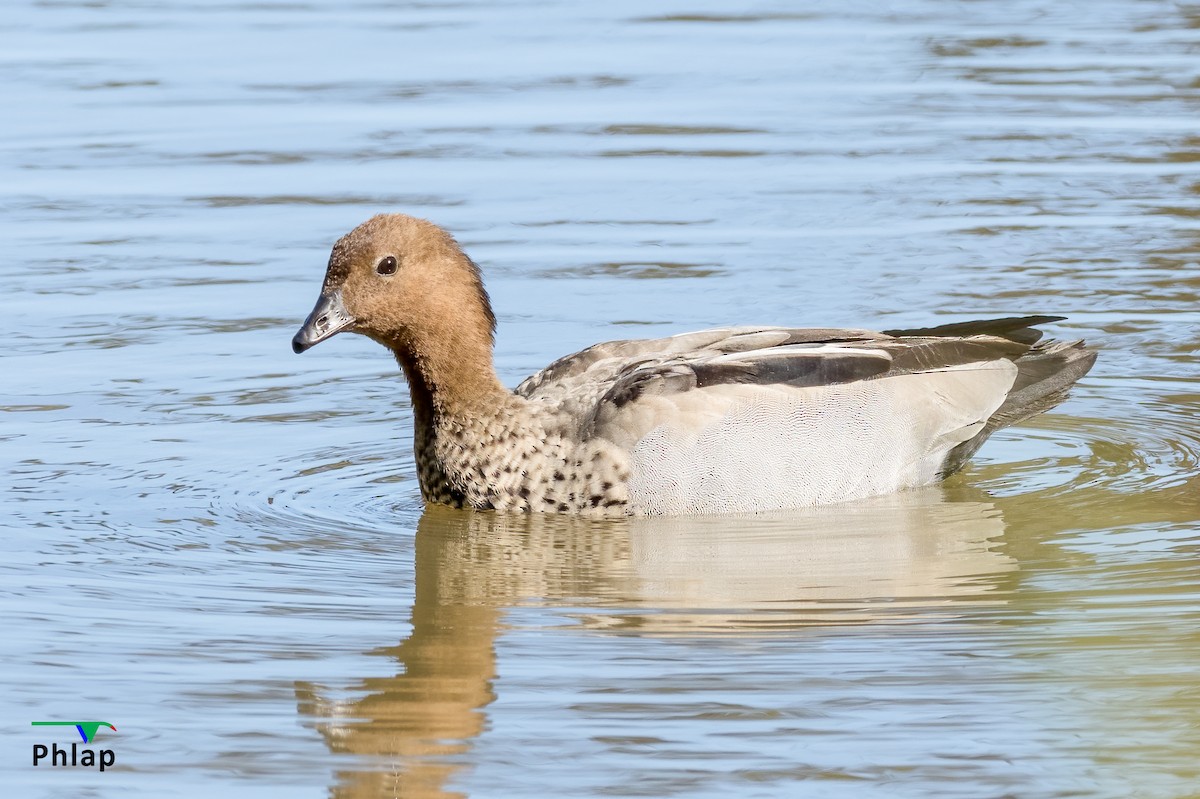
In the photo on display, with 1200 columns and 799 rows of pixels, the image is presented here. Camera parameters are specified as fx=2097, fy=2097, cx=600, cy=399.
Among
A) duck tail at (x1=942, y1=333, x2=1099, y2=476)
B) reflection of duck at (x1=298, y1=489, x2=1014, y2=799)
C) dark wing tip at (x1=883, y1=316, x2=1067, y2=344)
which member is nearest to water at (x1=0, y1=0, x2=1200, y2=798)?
reflection of duck at (x1=298, y1=489, x2=1014, y2=799)

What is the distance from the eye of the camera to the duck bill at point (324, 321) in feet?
31.4

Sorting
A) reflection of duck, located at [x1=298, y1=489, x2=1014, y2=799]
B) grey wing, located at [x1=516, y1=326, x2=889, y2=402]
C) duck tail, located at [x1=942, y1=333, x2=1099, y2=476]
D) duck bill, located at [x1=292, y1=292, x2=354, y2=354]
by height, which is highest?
duck bill, located at [x1=292, y1=292, x2=354, y2=354]

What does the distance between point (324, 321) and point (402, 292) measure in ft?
1.34

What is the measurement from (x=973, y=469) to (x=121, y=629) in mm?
4601

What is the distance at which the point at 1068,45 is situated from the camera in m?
19.3

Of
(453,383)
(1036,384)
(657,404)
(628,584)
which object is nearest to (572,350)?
(453,383)

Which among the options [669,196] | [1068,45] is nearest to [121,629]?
[669,196]

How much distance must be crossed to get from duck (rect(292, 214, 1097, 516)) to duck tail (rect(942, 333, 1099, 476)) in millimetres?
34

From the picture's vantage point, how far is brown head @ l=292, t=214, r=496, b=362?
9750 mm

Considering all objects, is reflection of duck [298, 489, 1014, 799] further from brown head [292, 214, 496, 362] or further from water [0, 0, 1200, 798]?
brown head [292, 214, 496, 362]

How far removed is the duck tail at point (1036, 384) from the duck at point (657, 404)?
34 millimetres

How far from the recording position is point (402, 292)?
388 inches

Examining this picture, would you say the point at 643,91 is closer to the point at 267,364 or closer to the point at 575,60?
the point at 575,60

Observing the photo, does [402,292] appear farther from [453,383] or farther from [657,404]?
[657,404]
